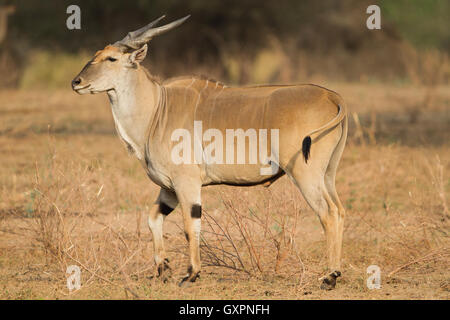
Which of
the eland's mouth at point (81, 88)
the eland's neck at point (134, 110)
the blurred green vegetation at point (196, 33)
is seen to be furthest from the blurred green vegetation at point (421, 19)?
the eland's mouth at point (81, 88)

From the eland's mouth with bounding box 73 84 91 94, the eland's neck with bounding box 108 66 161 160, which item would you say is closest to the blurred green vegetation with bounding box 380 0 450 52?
the eland's neck with bounding box 108 66 161 160

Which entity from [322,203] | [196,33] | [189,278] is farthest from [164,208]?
[196,33]

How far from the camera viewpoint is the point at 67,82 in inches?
735

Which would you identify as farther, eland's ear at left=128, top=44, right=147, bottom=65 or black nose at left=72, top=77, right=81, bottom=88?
eland's ear at left=128, top=44, right=147, bottom=65

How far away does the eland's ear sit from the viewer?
16.7 feet

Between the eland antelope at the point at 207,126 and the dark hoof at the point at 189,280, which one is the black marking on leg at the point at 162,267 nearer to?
the eland antelope at the point at 207,126

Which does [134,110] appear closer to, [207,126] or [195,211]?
[207,126]

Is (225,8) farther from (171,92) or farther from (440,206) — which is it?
(171,92)

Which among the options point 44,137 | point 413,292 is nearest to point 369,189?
point 413,292

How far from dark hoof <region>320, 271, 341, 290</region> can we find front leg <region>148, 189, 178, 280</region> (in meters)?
1.01

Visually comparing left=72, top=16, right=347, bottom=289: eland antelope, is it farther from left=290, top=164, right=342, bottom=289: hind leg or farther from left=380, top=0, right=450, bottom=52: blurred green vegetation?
left=380, top=0, right=450, bottom=52: blurred green vegetation

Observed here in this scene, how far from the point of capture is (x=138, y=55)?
16.8ft

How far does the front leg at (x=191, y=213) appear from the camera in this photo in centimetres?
498

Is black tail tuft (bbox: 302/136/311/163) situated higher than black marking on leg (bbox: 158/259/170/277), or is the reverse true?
black tail tuft (bbox: 302/136/311/163)
